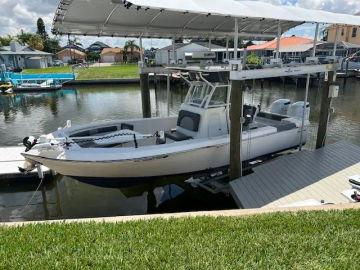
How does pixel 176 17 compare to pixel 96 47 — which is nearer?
pixel 176 17

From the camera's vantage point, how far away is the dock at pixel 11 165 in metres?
9.84

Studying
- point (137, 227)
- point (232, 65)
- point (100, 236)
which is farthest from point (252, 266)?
point (232, 65)

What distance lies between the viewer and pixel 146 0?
22.1 ft

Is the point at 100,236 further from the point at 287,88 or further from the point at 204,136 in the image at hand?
the point at 287,88

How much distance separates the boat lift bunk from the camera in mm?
7883

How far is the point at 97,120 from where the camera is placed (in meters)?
20.8

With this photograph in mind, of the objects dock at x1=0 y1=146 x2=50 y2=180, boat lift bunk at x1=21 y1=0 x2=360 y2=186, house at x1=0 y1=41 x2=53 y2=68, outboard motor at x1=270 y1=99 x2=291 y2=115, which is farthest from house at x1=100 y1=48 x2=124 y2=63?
dock at x1=0 y1=146 x2=50 y2=180

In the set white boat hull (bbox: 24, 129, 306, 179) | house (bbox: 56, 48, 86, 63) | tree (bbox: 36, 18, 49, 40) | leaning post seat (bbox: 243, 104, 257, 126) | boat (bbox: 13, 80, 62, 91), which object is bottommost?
boat (bbox: 13, 80, 62, 91)

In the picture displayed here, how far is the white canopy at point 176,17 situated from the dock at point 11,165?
4.55m

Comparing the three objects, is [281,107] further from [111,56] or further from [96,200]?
[111,56]

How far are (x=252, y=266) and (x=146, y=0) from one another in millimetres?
5597

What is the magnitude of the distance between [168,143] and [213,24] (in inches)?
223

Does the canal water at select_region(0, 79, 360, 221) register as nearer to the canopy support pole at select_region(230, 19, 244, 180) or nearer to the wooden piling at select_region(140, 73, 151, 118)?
the canopy support pole at select_region(230, 19, 244, 180)

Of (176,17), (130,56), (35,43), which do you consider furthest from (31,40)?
(176,17)
